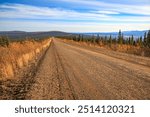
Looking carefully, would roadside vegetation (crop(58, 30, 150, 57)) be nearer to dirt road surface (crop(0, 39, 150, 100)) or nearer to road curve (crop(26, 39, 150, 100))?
road curve (crop(26, 39, 150, 100))

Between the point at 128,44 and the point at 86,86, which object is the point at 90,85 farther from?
the point at 128,44

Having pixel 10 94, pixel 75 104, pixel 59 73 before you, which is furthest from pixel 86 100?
pixel 59 73

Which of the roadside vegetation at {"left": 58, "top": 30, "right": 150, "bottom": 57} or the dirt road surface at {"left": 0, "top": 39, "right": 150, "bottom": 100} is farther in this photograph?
the roadside vegetation at {"left": 58, "top": 30, "right": 150, "bottom": 57}

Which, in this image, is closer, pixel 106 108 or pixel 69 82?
pixel 106 108

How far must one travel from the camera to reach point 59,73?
13023mm

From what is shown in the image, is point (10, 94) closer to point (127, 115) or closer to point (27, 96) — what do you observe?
point (27, 96)

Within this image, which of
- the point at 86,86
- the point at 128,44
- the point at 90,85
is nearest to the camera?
the point at 86,86

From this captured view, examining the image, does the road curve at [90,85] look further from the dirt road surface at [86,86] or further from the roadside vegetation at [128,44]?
the roadside vegetation at [128,44]

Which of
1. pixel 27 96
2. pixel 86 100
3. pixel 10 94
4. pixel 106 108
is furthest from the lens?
pixel 10 94

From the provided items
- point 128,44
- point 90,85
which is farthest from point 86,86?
point 128,44

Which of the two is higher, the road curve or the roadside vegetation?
the road curve

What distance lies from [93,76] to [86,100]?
4379 mm

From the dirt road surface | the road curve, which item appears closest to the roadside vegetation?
the road curve

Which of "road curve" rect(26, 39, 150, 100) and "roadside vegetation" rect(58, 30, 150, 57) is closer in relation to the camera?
"road curve" rect(26, 39, 150, 100)
